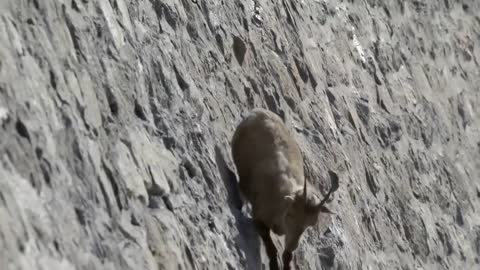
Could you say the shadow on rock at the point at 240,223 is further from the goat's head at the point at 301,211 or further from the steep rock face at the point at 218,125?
the goat's head at the point at 301,211

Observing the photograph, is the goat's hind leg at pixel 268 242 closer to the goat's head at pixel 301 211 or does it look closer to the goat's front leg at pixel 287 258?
the goat's front leg at pixel 287 258

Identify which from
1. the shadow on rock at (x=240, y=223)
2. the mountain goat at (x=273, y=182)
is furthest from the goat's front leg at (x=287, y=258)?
the shadow on rock at (x=240, y=223)

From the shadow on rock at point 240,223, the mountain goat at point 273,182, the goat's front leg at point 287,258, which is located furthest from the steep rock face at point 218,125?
the goat's front leg at point 287,258

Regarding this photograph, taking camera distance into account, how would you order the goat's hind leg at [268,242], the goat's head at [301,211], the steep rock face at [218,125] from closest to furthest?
the steep rock face at [218,125] < the goat's head at [301,211] < the goat's hind leg at [268,242]

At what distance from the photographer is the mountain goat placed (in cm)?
847

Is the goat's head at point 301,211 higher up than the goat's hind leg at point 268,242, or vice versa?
the goat's head at point 301,211

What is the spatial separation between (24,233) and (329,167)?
18.2 feet

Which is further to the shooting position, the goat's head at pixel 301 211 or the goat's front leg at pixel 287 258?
the goat's front leg at pixel 287 258

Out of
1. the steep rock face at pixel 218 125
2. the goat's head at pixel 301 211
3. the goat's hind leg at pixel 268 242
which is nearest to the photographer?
the steep rock face at pixel 218 125

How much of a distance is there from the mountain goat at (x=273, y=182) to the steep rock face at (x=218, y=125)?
0.47ft

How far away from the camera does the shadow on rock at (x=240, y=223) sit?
8.45 metres

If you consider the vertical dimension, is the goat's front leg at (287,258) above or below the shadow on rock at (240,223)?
below

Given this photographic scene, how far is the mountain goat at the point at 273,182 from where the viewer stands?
27.8 ft

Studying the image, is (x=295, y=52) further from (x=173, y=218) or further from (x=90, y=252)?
(x=90, y=252)
